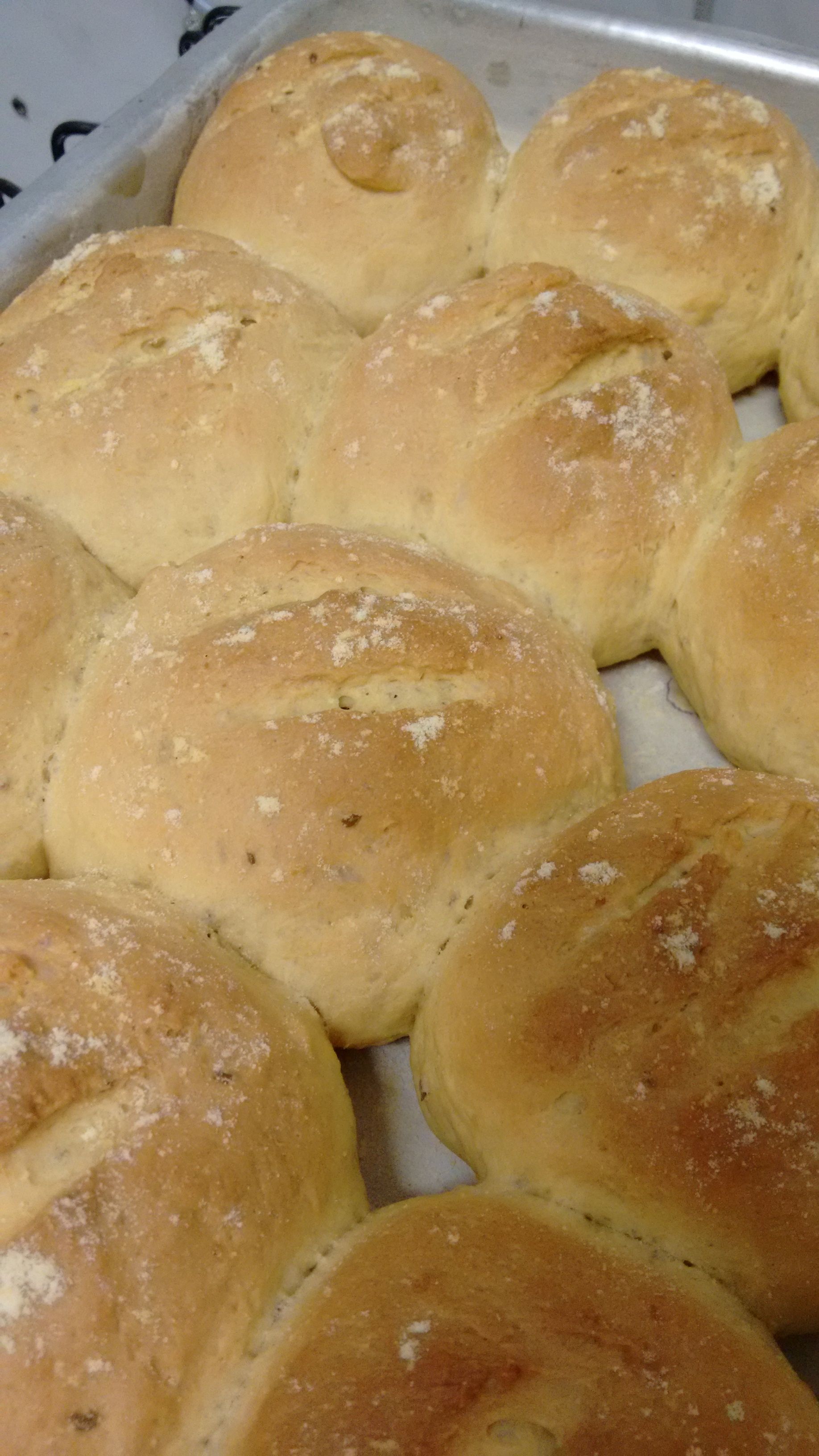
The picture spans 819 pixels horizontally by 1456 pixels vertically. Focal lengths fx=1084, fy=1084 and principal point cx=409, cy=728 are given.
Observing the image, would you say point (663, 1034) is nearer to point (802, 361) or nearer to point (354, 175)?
point (802, 361)

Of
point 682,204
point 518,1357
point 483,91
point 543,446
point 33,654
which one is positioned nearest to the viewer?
point 518,1357

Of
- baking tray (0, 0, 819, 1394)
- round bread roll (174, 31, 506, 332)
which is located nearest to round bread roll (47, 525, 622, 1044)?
baking tray (0, 0, 819, 1394)

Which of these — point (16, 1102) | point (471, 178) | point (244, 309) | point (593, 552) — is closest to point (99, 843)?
point (16, 1102)

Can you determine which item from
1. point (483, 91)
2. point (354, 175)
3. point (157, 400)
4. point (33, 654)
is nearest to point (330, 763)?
point (33, 654)

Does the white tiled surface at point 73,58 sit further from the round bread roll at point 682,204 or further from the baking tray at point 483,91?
the round bread roll at point 682,204

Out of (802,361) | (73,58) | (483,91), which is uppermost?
(73,58)

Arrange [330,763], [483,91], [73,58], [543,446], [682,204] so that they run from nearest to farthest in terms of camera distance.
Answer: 1. [330,763]
2. [543,446]
3. [682,204]
4. [483,91]
5. [73,58]

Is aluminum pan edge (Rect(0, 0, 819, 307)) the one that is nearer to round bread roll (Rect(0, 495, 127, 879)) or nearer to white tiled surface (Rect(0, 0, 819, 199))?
round bread roll (Rect(0, 495, 127, 879))

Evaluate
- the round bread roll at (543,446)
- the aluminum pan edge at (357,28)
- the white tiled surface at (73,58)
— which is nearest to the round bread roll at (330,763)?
the round bread roll at (543,446)
